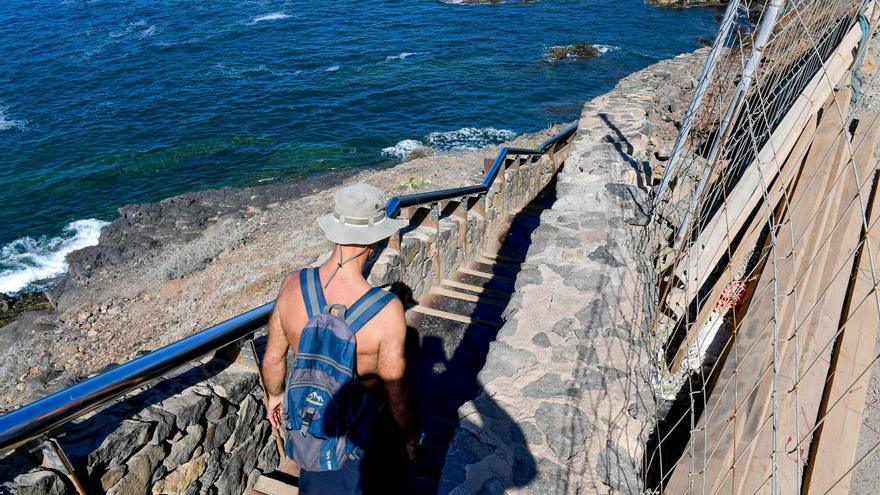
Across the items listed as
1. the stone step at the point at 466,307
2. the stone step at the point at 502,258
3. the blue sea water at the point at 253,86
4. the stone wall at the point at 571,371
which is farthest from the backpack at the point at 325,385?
the blue sea water at the point at 253,86

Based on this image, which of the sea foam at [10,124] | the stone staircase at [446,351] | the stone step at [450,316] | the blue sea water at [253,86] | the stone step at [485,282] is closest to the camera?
the stone staircase at [446,351]

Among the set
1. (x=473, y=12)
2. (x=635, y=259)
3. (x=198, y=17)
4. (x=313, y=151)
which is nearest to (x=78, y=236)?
(x=313, y=151)

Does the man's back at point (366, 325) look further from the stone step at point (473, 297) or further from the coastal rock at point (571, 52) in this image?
A: the coastal rock at point (571, 52)

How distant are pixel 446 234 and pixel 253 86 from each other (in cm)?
2485

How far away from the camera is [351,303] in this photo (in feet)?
8.73

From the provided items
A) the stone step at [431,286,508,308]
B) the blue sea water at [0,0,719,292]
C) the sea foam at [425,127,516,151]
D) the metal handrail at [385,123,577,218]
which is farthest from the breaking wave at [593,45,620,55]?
the stone step at [431,286,508,308]

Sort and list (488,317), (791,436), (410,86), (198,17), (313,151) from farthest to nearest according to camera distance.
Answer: (198,17) → (410,86) → (313,151) → (488,317) → (791,436)

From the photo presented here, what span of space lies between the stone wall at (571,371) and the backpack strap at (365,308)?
1.03m

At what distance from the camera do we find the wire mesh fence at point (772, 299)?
3.03 metres

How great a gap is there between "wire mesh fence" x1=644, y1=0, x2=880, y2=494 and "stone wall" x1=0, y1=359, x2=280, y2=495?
227cm

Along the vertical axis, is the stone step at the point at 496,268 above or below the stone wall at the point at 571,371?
below

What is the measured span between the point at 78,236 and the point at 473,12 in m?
29.1

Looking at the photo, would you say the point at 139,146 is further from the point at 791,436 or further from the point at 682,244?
the point at 791,436

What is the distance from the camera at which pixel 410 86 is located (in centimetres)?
2778
